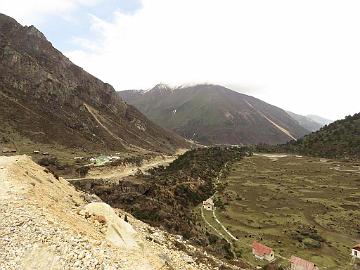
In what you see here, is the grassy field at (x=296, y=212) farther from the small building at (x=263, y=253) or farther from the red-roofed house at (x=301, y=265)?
the red-roofed house at (x=301, y=265)

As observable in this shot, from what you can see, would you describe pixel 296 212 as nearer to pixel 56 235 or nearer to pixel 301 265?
pixel 301 265

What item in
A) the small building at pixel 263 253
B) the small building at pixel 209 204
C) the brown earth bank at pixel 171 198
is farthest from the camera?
the small building at pixel 209 204

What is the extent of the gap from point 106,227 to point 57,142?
588ft

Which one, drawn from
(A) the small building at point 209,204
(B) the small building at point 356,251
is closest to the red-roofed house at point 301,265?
(B) the small building at point 356,251

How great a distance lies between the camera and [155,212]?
288 feet

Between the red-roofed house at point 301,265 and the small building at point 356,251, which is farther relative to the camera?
the small building at point 356,251

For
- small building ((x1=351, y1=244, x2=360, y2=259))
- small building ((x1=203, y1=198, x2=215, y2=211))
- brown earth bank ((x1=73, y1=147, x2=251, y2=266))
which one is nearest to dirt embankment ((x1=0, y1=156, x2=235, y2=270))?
brown earth bank ((x1=73, y1=147, x2=251, y2=266))

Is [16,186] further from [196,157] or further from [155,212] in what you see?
[196,157]

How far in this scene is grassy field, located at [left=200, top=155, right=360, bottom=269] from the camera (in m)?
82.6

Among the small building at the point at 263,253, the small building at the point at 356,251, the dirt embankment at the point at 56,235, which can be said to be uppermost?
the dirt embankment at the point at 56,235

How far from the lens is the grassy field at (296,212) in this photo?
8262cm

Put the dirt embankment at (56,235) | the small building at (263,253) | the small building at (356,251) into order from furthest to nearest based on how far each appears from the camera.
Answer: the small building at (356,251) → the small building at (263,253) → the dirt embankment at (56,235)

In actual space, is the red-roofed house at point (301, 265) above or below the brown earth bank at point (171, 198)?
below

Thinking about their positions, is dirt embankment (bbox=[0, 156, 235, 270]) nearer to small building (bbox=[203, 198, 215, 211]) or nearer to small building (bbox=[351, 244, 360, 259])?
small building (bbox=[351, 244, 360, 259])
